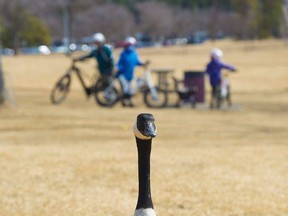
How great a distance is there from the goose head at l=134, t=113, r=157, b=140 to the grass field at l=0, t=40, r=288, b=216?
2.34 meters

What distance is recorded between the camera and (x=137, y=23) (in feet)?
298

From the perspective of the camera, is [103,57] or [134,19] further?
[134,19]

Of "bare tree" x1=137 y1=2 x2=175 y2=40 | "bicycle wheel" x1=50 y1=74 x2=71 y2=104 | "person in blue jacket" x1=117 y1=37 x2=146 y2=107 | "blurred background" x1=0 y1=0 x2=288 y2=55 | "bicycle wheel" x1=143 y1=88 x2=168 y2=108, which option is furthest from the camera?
"bare tree" x1=137 y1=2 x2=175 y2=40

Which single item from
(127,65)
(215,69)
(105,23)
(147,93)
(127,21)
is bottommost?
(147,93)

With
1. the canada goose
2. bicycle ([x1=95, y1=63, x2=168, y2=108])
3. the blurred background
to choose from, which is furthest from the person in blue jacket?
the blurred background

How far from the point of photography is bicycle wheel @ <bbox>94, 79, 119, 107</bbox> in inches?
600

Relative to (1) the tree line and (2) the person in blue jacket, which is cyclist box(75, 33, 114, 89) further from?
(1) the tree line

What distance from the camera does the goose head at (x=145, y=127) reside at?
3311 mm

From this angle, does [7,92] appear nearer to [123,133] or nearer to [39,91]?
[123,133]

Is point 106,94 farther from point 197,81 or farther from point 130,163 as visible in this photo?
point 130,163

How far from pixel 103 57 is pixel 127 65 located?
0.59 m

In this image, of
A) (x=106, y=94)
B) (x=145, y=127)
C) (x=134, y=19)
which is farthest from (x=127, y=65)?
(x=134, y=19)

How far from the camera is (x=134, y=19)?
89.2 m

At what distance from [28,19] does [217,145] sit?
175ft
